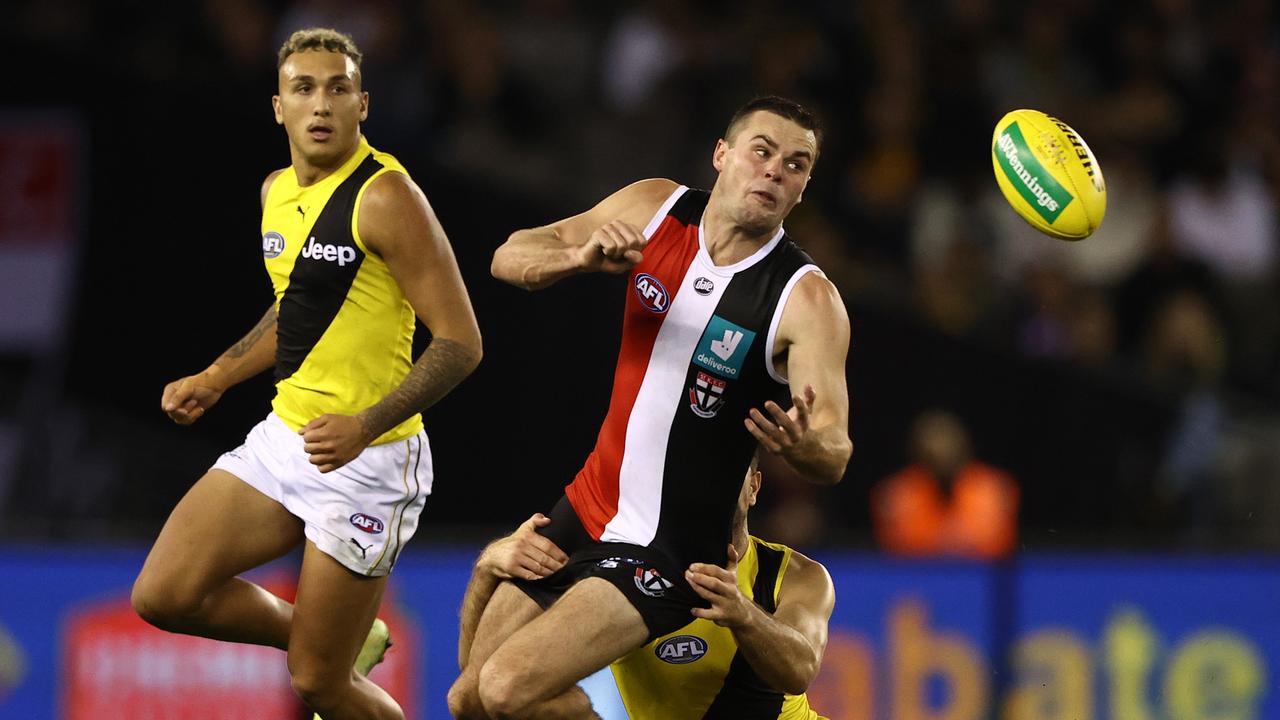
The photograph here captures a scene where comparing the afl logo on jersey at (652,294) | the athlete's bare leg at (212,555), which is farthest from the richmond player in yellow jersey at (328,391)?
the afl logo on jersey at (652,294)

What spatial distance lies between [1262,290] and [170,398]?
8.59m

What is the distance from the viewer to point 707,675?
Answer: 6.39m

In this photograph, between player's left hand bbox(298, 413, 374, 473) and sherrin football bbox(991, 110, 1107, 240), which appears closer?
player's left hand bbox(298, 413, 374, 473)

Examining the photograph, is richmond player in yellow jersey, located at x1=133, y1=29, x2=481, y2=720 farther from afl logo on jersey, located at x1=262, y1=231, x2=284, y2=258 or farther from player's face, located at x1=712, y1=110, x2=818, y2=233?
player's face, located at x1=712, y1=110, x2=818, y2=233

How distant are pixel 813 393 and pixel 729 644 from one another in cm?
125

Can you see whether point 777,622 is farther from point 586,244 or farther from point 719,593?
point 586,244

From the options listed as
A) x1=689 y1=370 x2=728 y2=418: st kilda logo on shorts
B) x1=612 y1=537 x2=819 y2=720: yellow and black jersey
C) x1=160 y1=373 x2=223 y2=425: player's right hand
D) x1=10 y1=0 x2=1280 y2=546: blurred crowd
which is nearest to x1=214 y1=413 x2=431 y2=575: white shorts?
x1=160 y1=373 x2=223 y2=425: player's right hand

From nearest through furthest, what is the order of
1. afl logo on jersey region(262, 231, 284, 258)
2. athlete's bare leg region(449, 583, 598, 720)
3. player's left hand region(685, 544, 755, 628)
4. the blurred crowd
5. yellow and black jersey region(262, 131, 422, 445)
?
player's left hand region(685, 544, 755, 628), athlete's bare leg region(449, 583, 598, 720), yellow and black jersey region(262, 131, 422, 445), afl logo on jersey region(262, 231, 284, 258), the blurred crowd

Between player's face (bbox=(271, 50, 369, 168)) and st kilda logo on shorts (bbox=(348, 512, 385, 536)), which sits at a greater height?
player's face (bbox=(271, 50, 369, 168))

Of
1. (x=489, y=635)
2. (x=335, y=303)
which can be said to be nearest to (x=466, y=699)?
(x=489, y=635)

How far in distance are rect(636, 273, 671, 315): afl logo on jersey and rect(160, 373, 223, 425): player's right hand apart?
1543 millimetres

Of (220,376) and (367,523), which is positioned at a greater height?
(220,376)

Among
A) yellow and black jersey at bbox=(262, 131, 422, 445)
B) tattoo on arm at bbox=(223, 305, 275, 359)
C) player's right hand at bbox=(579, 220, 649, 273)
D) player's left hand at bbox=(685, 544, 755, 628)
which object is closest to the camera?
player's right hand at bbox=(579, 220, 649, 273)

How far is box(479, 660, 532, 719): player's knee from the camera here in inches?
224
